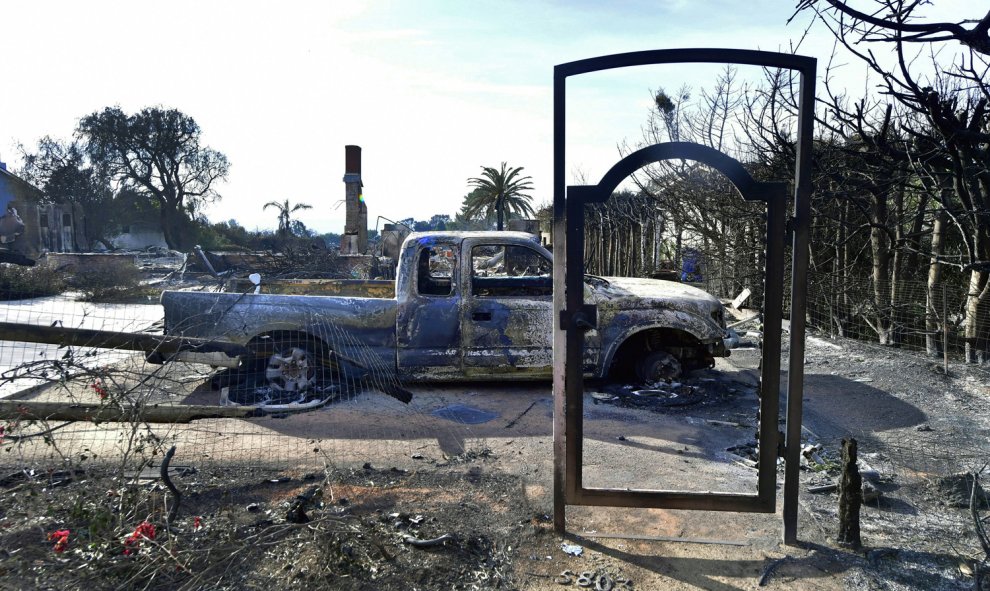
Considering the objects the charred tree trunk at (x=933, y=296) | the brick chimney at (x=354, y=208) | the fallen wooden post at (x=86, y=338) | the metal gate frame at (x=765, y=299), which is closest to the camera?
the metal gate frame at (x=765, y=299)

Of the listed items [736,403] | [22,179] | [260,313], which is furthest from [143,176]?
[736,403]

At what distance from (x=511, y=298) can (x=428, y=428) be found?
1.76 m

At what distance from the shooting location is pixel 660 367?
23.3 ft

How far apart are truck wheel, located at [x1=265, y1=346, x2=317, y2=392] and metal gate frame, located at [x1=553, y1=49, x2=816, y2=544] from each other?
389 centimetres

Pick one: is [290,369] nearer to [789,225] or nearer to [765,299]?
[765,299]

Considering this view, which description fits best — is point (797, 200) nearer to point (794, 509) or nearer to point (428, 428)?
point (794, 509)

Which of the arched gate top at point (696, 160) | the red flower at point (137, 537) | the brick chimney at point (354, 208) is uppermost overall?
the brick chimney at point (354, 208)

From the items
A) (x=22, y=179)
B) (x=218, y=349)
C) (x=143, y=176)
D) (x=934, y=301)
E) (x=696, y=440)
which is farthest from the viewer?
(x=143, y=176)

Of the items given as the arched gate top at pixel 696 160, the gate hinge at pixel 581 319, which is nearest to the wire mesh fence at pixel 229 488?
the gate hinge at pixel 581 319

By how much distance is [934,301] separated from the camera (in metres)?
8.16

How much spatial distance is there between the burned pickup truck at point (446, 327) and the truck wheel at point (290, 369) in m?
0.01

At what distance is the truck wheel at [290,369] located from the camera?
22.2 feet

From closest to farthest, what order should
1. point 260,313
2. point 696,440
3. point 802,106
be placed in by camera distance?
point 802,106 < point 696,440 < point 260,313

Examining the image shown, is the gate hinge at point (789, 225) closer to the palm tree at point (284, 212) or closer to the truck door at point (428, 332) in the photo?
the truck door at point (428, 332)
